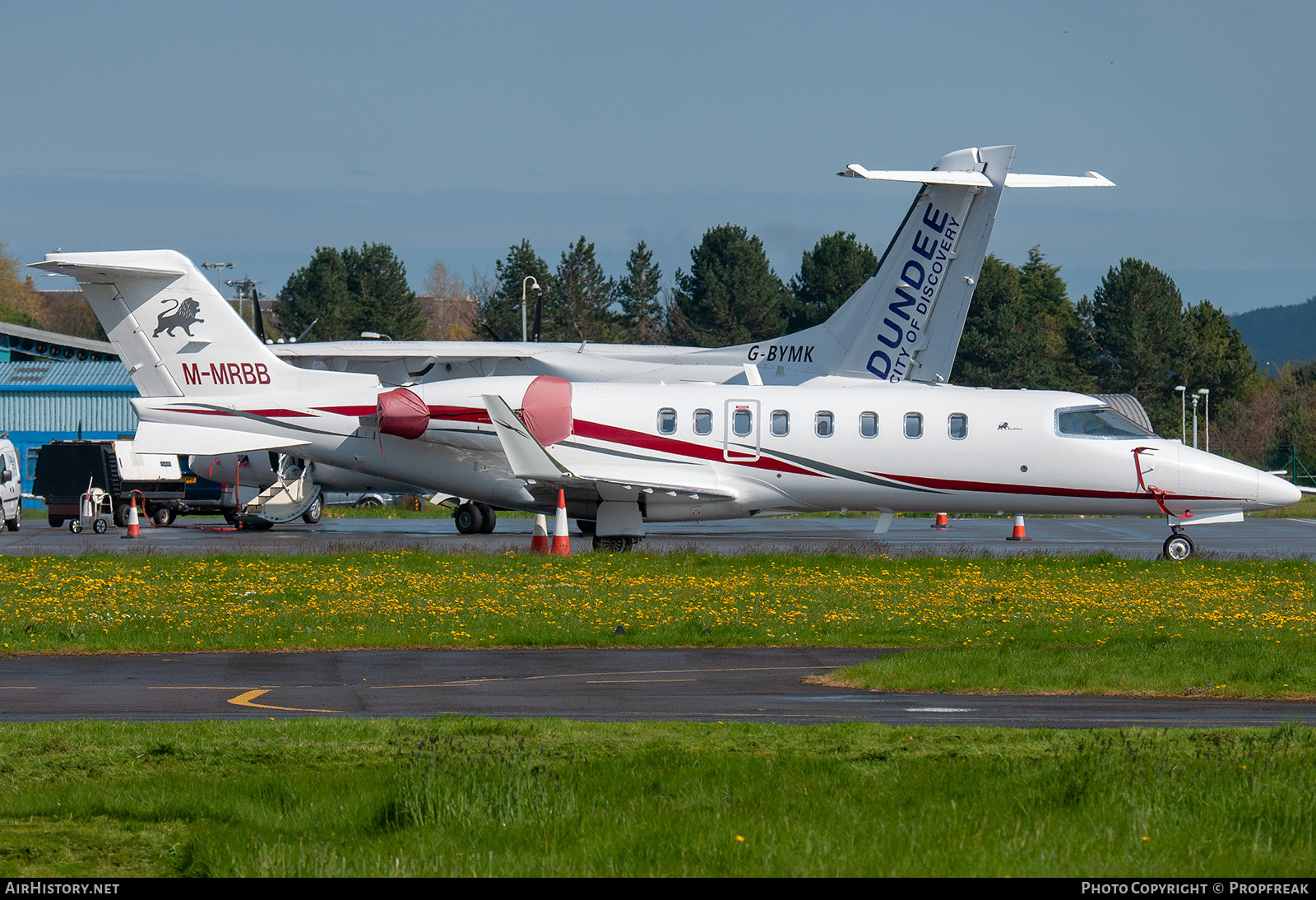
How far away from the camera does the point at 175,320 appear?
26.8m

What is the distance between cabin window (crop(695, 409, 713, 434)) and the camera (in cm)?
2541

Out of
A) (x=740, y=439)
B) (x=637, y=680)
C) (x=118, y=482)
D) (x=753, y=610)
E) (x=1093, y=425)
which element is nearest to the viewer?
(x=637, y=680)

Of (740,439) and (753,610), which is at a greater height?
(740,439)

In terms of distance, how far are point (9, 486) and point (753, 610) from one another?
24887 mm

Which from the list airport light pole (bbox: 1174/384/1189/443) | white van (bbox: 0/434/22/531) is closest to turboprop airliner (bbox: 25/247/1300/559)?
white van (bbox: 0/434/22/531)

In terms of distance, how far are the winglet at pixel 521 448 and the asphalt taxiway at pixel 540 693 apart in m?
10.4

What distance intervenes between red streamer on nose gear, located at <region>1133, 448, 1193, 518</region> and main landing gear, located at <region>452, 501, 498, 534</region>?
15006mm

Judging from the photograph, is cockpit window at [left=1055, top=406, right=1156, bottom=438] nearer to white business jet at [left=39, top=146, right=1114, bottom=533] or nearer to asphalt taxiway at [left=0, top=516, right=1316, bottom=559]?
asphalt taxiway at [left=0, top=516, right=1316, bottom=559]

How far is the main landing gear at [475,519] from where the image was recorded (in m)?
32.6

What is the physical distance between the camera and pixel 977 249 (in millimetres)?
29328

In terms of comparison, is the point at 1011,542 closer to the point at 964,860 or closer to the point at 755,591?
the point at 755,591

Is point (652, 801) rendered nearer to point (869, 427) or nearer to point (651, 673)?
point (651, 673)

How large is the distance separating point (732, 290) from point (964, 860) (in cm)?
8224

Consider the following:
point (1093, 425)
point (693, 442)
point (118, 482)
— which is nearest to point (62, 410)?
point (118, 482)
